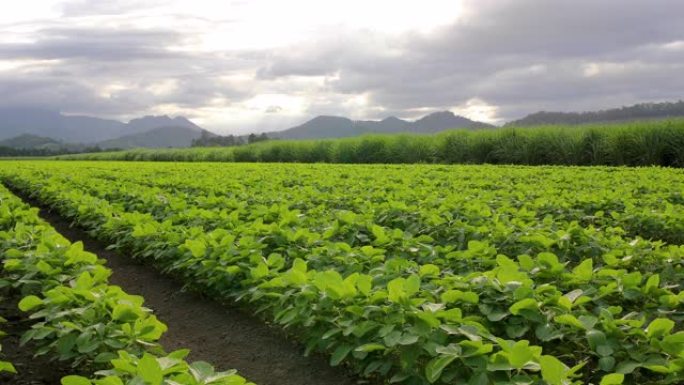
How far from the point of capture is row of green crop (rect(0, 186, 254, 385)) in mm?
2545

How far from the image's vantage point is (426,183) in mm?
12281

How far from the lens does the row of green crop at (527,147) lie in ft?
73.1

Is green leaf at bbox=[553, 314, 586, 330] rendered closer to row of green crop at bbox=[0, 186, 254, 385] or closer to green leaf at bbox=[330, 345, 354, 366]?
green leaf at bbox=[330, 345, 354, 366]

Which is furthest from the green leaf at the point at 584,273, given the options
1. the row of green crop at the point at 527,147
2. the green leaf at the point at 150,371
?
the row of green crop at the point at 527,147

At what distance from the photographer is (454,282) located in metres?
3.88

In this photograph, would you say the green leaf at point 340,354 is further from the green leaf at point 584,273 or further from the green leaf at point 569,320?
the green leaf at point 584,273

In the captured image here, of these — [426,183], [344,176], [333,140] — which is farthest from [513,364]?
[333,140]

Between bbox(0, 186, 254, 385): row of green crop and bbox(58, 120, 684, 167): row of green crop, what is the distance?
2155 centimetres

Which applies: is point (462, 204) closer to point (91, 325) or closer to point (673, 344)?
point (673, 344)

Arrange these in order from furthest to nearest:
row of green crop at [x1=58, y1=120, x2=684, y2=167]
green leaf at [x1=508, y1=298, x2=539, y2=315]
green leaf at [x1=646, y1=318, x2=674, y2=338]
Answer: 1. row of green crop at [x1=58, y1=120, x2=684, y2=167]
2. green leaf at [x1=508, y1=298, x2=539, y2=315]
3. green leaf at [x1=646, y1=318, x2=674, y2=338]

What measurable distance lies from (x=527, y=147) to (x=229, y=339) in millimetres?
22010

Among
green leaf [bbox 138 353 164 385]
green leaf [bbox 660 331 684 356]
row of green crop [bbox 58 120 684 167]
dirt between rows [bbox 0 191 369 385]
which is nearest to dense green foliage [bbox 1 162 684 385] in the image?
green leaf [bbox 660 331 684 356]

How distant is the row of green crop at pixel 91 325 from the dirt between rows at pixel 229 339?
1.65 feet

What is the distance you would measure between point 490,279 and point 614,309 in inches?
26.7
